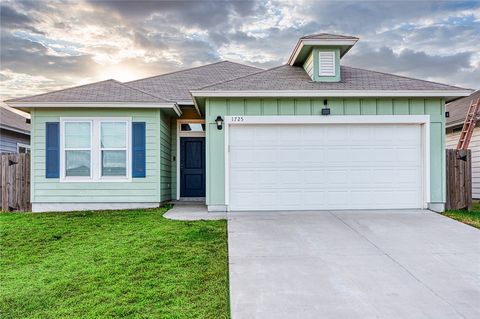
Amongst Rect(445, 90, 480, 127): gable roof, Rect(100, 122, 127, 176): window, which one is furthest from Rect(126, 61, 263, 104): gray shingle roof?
Rect(445, 90, 480, 127): gable roof

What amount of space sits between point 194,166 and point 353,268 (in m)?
7.90

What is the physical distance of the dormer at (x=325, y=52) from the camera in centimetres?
990

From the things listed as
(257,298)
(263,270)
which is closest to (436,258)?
(263,270)

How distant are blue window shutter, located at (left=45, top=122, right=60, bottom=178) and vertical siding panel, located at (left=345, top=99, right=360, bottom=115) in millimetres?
7455

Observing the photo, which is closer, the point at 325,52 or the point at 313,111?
the point at 313,111

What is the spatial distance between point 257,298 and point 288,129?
5.80 metres

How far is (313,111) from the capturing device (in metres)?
9.23

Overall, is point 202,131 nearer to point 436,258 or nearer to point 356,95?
point 356,95

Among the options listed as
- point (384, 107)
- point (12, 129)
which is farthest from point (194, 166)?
point (12, 129)

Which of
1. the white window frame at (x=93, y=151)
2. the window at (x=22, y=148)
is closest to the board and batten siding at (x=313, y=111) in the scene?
the white window frame at (x=93, y=151)

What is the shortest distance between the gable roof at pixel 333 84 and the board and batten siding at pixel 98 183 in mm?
2096

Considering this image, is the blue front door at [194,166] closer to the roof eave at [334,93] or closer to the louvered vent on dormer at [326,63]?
the roof eave at [334,93]

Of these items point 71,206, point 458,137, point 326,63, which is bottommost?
point 71,206

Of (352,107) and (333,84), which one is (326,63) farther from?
(352,107)
